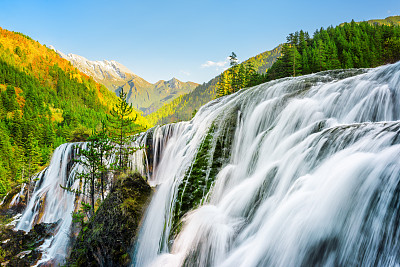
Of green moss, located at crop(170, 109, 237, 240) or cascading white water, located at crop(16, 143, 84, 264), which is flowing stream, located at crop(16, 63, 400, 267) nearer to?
green moss, located at crop(170, 109, 237, 240)

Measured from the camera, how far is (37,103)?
10269cm

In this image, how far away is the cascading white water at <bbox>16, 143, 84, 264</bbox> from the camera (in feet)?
69.7

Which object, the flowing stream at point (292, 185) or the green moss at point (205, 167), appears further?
the green moss at point (205, 167)

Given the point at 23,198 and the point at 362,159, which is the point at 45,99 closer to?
the point at 23,198

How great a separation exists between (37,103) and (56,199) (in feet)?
329

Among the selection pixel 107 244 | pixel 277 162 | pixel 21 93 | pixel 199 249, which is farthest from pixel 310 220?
pixel 21 93

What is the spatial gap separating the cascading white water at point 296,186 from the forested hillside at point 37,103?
129ft

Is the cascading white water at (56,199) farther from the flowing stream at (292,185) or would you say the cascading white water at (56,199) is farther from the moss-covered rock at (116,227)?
the flowing stream at (292,185)

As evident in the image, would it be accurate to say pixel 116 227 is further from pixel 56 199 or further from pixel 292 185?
pixel 56 199

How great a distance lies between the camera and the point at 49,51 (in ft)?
549

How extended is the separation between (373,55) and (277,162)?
55585mm

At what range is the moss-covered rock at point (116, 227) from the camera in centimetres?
1036

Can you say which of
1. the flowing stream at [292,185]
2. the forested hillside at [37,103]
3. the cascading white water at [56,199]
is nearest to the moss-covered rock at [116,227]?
the flowing stream at [292,185]

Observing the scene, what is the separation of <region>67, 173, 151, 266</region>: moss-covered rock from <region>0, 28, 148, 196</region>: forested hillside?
34047 millimetres
